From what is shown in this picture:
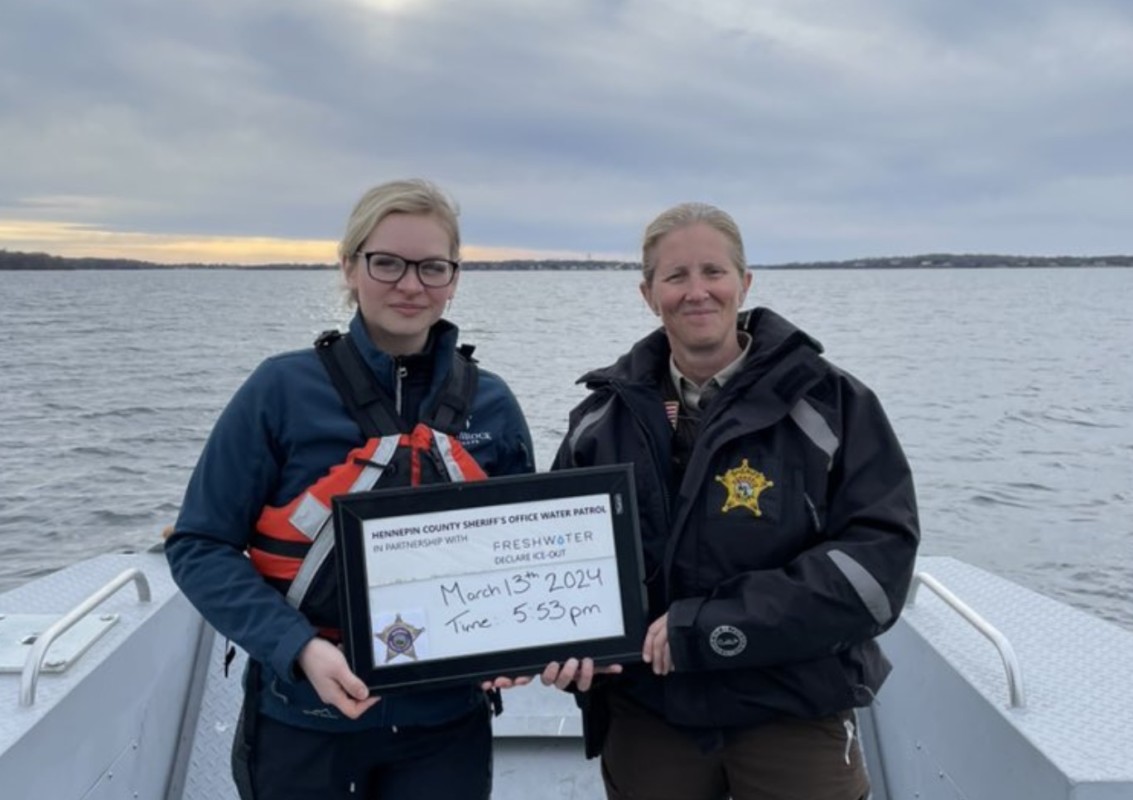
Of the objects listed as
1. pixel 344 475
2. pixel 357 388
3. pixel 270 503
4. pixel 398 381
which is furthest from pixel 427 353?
pixel 270 503

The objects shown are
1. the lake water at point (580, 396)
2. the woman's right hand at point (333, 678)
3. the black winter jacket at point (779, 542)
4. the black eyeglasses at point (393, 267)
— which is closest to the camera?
the woman's right hand at point (333, 678)

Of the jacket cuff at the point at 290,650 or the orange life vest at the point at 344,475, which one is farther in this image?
the orange life vest at the point at 344,475

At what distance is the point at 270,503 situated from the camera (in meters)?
2.15

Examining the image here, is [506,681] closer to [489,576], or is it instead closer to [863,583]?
[489,576]

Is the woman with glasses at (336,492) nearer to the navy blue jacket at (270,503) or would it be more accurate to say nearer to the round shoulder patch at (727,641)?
the navy blue jacket at (270,503)

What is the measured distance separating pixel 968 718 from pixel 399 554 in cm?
163

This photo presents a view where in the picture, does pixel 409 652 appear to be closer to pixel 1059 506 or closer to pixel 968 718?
pixel 968 718

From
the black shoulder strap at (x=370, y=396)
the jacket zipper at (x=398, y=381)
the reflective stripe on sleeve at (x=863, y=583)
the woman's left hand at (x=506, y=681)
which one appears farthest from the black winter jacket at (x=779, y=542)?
the jacket zipper at (x=398, y=381)

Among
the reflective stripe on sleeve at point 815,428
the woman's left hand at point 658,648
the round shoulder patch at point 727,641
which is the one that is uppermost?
the reflective stripe on sleeve at point 815,428

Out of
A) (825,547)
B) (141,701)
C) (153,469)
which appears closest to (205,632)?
(141,701)

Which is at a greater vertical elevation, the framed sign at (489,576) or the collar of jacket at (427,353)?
the collar of jacket at (427,353)

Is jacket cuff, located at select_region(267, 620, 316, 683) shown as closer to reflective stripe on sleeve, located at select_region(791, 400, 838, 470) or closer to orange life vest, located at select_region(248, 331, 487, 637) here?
orange life vest, located at select_region(248, 331, 487, 637)

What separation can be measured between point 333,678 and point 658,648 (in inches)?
27.1

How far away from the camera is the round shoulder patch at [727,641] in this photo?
2068mm
